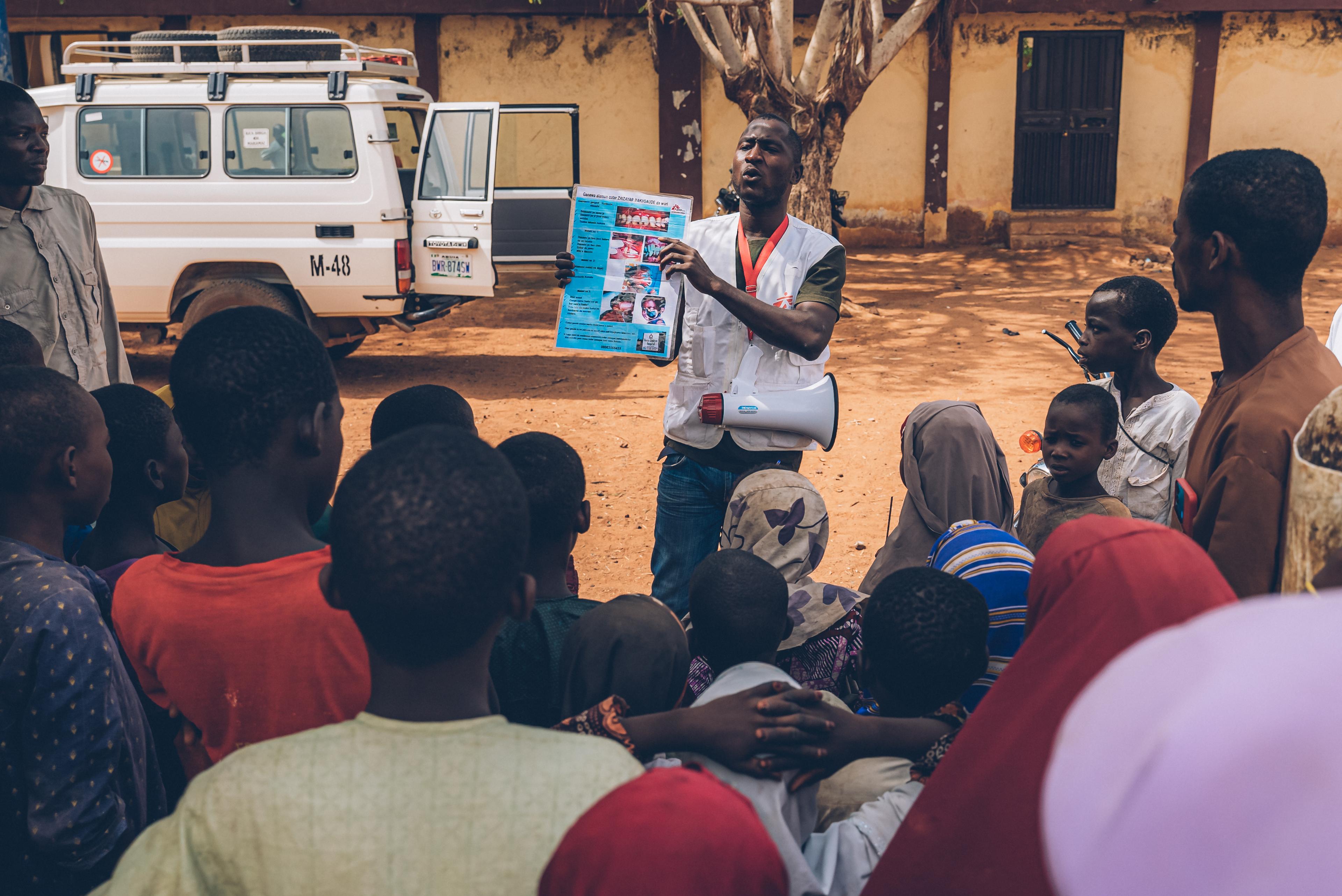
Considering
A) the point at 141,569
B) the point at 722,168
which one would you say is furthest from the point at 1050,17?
the point at 141,569

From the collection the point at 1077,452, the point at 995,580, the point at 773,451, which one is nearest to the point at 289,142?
the point at 773,451

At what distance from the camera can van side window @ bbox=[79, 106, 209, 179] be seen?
7.82 metres

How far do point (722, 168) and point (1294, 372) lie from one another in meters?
12.1

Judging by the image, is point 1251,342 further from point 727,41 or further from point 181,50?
point 181,50

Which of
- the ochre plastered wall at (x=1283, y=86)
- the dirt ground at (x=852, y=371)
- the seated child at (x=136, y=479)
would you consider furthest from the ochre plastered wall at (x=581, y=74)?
the seated child at (x=136, y=479)

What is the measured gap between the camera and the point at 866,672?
1.89m

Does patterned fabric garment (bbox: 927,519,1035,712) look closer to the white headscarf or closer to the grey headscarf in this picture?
the grey headscarf

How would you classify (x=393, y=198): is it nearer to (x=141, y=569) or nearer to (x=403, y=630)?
(x=141, y=569)

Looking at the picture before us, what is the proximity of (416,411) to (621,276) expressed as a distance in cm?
80

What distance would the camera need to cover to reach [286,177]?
7781mm

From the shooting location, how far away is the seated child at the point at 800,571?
7.12 feet

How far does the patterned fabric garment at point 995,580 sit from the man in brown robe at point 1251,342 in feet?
→ 1.15

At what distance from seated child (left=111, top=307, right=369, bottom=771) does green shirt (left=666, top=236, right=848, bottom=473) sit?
1310mm

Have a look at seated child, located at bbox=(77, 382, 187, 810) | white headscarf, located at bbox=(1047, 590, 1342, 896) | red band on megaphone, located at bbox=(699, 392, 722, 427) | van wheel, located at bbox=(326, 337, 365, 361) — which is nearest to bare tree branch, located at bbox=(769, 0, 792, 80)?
van wheel, located at bbox=(326, 337, 365, 361)
